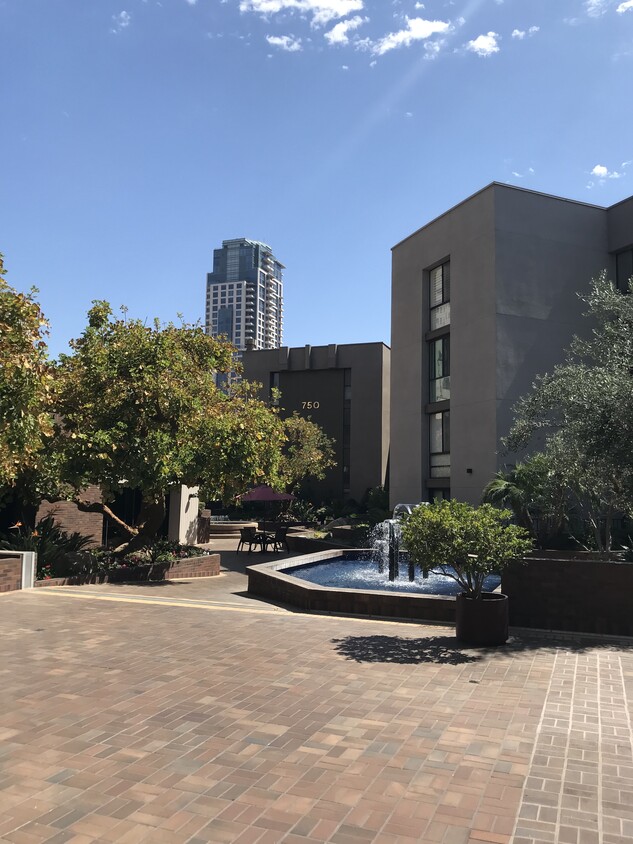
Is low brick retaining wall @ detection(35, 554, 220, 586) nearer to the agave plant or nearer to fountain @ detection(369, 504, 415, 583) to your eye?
the agave plant

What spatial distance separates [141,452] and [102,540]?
10287mm

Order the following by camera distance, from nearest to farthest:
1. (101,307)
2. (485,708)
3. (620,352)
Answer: (485,708)
(620,352)
(101,307)

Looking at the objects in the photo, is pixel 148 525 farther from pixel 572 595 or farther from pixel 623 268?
pixel 623 268

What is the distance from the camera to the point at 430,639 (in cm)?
914

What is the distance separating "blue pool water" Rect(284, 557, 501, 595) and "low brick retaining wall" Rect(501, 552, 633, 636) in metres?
5.08

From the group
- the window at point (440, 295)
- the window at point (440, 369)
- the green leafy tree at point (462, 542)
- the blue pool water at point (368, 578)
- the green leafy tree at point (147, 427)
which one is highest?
the window at point (440, 295)

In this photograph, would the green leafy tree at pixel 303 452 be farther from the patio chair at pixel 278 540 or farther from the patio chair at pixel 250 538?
the patio chair at pixel 250 538

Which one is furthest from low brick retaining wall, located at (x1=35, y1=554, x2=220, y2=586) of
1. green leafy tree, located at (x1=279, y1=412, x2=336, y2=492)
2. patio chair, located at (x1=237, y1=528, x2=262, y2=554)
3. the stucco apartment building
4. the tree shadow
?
green leafy tree, located at (x1=279, y1=412, x2=336, y2=492)

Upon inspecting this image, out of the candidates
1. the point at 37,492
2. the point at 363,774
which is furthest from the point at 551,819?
the point at 37,492

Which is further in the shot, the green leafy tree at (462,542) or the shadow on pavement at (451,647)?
the green leafy tree at (462,542)

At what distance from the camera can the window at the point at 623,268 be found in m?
27.8

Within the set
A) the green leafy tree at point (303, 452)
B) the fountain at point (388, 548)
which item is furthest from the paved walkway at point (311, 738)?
the green leafy tree at point (303, 452)

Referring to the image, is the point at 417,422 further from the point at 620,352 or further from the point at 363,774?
the point at 363,774

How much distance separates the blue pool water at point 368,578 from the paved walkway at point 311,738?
22.0 ft
